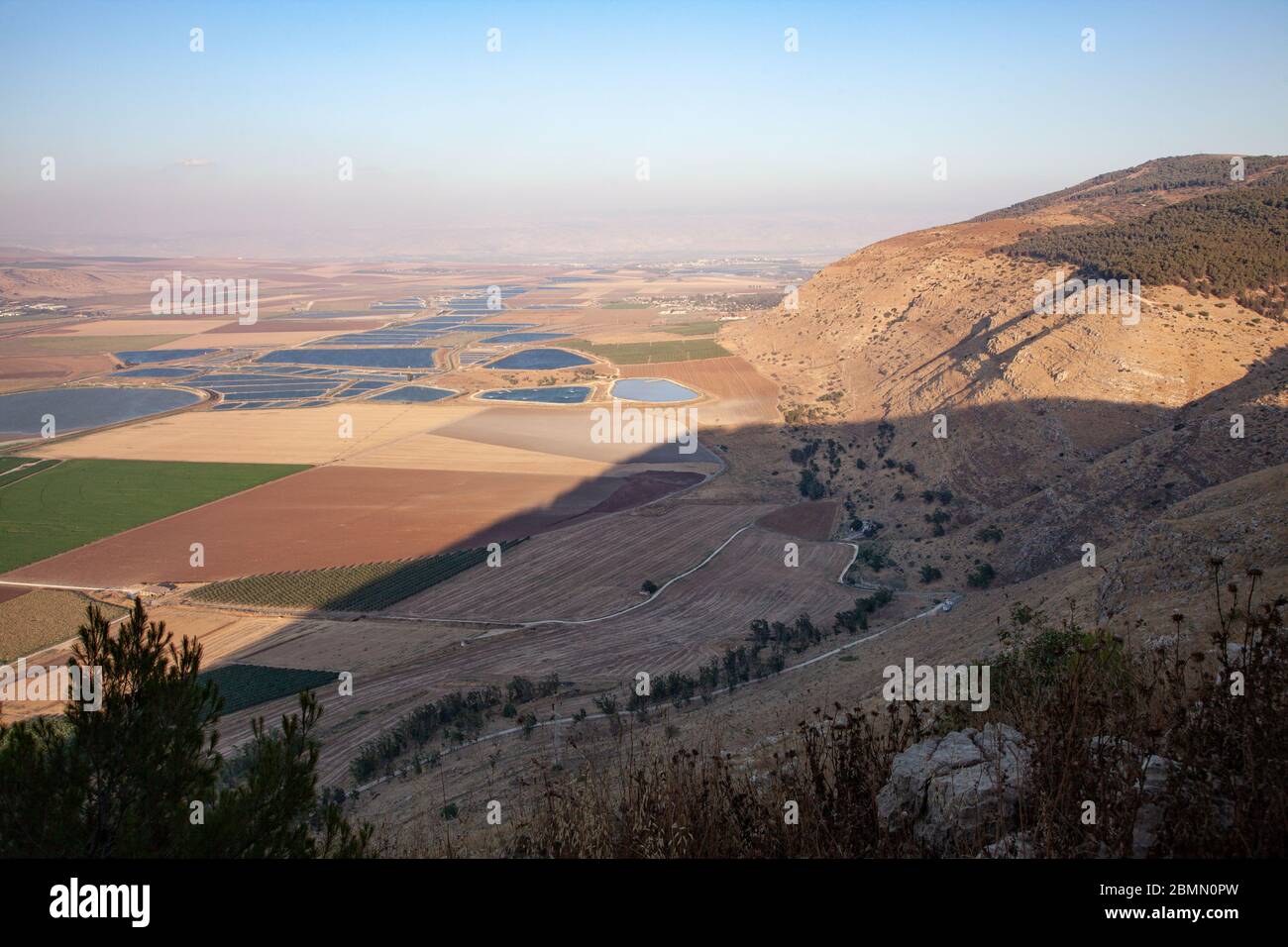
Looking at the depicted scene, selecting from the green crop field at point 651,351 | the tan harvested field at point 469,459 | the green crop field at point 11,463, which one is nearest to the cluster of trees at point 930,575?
the tan harvested field at point 469,459

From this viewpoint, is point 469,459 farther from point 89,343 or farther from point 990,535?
point 89,343

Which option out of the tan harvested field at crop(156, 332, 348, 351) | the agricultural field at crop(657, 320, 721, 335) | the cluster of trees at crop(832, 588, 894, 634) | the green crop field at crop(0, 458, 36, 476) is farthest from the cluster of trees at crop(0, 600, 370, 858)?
the tan harvested field at crop(156, 332, 348, 351)

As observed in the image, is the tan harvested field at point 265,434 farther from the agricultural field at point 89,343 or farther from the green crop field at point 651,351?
the agricultural field at point 89,343

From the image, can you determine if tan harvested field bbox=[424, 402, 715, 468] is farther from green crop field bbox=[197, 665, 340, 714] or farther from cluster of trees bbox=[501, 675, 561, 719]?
cluster of trees bbox=[501, 675, 561, 719]

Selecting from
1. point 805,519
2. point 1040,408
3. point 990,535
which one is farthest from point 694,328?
point 990,535

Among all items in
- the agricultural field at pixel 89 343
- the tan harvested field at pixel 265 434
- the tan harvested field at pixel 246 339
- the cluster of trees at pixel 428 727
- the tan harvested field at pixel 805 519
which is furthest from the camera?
the tan harvested field at pixel 246 339

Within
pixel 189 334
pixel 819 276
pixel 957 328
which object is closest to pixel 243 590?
pixel 957 328
